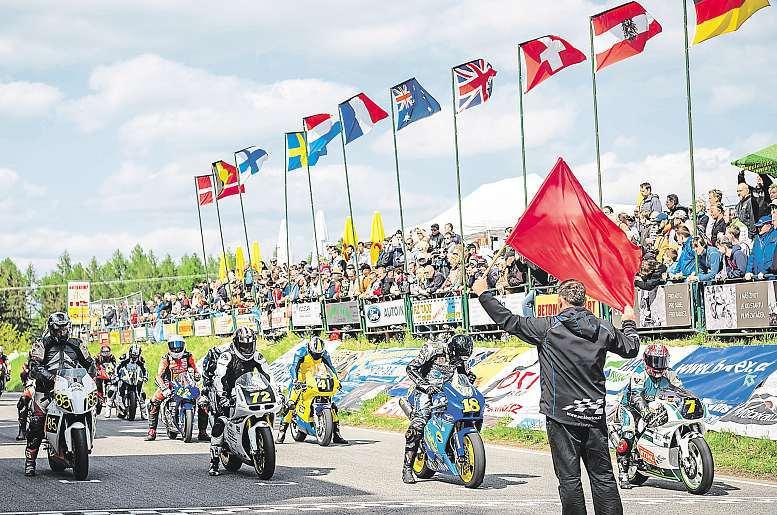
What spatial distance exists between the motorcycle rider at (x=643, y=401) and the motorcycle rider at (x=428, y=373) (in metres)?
1.79

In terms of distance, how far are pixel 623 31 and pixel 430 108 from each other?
25.1 feet

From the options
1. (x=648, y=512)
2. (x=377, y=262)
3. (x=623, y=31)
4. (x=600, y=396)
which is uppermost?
(x=623, y=31)

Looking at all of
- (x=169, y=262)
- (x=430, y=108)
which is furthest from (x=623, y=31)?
(x=169, y=262)

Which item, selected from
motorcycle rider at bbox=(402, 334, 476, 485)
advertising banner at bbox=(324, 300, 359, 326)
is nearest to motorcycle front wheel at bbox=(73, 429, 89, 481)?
motorcycle rider at bbox=(402, 334, 476, 485)

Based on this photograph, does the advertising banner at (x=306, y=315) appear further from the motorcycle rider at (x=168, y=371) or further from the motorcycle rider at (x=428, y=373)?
the motorcycle rider at (x=428, y=373)

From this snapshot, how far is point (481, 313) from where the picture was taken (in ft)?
79.3

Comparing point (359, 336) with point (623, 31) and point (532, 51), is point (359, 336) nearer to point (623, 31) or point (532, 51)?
point (532, 51)

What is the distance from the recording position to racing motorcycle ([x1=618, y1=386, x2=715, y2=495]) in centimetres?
1175

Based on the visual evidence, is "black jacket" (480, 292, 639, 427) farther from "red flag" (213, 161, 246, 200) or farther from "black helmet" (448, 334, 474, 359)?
"red flag" (213, 161, 246, 200)

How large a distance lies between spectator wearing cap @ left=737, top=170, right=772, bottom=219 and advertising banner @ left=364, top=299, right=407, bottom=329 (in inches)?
416

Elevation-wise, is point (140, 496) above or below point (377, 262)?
below

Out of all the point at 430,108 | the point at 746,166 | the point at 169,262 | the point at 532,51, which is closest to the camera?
the point at 746,166

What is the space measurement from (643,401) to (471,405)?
1907mm

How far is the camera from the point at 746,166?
17812 millimetres
